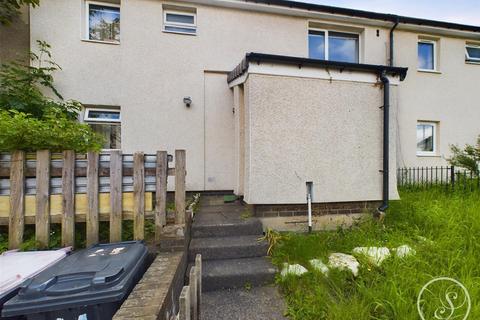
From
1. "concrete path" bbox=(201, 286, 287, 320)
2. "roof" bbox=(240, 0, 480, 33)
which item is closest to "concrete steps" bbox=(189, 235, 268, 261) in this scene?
"concrete path" bbox=(201, 286, 287, 320)

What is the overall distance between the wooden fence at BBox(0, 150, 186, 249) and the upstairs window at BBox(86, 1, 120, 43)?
14.3 ft

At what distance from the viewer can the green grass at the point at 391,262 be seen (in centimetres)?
237

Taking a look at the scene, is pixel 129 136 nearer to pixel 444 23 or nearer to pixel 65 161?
pixel 65 161

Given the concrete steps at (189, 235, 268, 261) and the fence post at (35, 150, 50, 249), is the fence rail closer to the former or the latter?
the concrete steps at (189, 235, 268, 261)

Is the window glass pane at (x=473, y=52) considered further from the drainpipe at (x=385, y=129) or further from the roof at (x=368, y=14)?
the drainpipe at (x=385, y=129)

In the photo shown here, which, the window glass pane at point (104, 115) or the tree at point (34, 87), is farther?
the window glass pane at point (104, 115)

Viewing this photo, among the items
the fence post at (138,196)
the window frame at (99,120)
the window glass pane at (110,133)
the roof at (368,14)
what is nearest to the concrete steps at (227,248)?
the fence post at (138,196)

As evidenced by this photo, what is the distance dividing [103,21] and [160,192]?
218 inches

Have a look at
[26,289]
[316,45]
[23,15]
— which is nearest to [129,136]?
[23,15]

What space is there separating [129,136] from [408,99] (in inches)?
330

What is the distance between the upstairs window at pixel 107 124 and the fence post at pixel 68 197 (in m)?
3.08

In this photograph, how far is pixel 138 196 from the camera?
9.34 ft

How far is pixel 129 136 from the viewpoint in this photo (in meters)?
5.57

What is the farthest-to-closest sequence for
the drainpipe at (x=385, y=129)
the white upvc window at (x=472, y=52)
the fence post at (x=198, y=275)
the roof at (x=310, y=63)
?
the white upvc window at (x=472, y=52)
the drainpipe at (x=385, y=129)
the roof at (x=310, y=63)
the fence post at (x=198, y=275)
